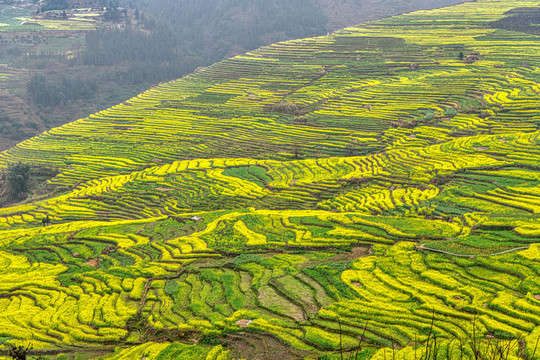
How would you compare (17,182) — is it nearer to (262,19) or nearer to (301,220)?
(301,220)

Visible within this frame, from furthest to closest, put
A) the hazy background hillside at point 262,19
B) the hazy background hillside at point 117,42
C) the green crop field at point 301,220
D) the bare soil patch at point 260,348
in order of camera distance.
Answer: the hazy background hillside at point 262,19 → the hazy background hillside at point 117,42 → the green crop field at point 301,220 → the bare soil patch at point 260,348

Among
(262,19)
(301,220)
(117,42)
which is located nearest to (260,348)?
(301,220)

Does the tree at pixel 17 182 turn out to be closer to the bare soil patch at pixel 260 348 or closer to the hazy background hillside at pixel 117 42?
the hazy background hillside at pixel 117 42

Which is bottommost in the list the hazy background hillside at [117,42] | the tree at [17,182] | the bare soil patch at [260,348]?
the tree at [17,182]

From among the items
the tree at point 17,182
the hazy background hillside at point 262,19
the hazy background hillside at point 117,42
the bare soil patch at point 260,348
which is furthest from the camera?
the hazy background hillside at point 262,19

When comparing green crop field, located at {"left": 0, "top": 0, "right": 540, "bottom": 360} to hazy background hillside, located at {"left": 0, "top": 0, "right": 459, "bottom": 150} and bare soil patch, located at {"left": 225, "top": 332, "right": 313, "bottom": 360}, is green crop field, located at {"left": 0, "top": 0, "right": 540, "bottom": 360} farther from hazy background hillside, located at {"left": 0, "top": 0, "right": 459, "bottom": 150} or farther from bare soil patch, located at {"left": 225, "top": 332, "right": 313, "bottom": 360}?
hazy background hillside, located at {"left": 0, "top": 0, "right": 459, "bottom": 150}

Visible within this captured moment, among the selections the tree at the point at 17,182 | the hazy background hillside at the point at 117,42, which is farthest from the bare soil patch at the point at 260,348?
the hazy background hillside at the point at 117,42

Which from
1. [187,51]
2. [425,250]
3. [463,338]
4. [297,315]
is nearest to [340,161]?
[425,250]
